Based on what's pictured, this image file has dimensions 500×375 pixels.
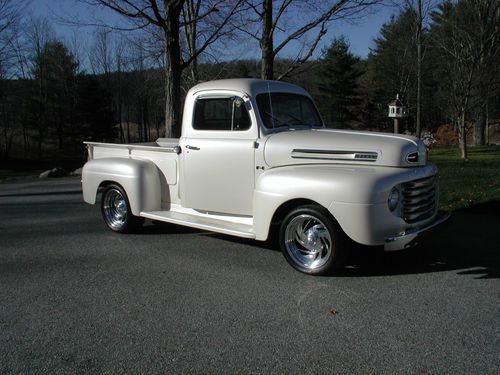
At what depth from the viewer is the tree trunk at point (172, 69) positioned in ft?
40.4

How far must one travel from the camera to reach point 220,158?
587 cm

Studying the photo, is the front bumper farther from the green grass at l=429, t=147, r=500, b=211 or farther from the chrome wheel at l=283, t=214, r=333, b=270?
the green grass at l=429, t=147, r=500, b=211

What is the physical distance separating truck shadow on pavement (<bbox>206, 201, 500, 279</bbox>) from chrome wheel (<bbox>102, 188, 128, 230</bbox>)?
4.51ft

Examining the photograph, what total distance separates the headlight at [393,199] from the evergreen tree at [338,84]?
40144mm

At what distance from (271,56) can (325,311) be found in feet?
31.5

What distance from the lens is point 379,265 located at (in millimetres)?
5336

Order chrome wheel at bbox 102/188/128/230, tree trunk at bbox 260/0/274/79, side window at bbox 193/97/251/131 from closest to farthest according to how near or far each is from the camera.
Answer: side window at bbox 193/97/251/131, chrome wheel at bbox 102/188/128/230, tree trunk at bbox 260/0/274/79

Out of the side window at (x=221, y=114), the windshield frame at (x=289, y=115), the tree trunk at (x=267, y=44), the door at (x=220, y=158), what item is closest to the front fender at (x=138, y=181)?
the door at (x=220, y=158)

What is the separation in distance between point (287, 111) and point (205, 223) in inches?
69.4

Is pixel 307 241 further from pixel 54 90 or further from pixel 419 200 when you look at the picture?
pixel 54 90

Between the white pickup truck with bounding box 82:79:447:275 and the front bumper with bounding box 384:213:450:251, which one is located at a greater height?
the white pickup truck with bounding box 82:79:447:275

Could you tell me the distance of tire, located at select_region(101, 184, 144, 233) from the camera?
6.89 metres

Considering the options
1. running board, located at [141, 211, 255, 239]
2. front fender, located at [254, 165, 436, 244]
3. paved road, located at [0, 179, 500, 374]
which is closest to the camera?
paved road, located at [0, 179, 500, 374]

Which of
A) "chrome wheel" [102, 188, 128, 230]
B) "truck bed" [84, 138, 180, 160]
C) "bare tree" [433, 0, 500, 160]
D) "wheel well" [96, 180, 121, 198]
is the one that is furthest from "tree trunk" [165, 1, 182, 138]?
"bare tree" [433, 0, 500, 160]
